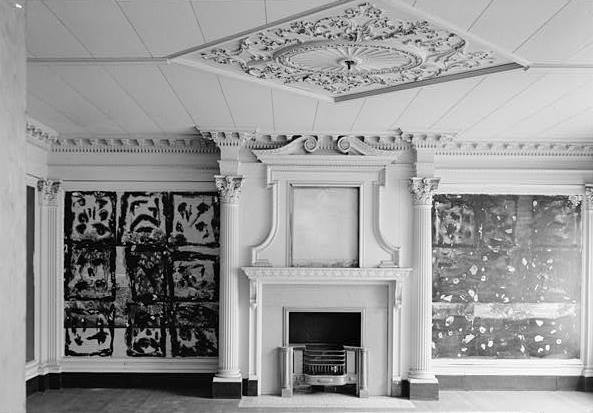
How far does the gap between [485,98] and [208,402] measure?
418 centimetres

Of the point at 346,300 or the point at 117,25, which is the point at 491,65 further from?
the point at 346,300

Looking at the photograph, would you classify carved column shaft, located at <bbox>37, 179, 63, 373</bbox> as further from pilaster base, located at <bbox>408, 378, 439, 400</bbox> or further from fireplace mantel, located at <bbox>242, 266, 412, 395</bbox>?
pilaster base, located at <bbox>408, 378, 439, 400</bbox>

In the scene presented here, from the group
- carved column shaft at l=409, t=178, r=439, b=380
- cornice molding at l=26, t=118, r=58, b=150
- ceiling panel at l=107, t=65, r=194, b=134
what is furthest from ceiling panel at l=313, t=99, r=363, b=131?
cornice molding at l=26, t=118, r=58, b=150

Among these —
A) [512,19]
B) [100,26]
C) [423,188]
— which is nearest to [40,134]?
[100,26]

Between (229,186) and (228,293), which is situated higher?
(229,186)

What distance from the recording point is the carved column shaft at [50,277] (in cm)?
694

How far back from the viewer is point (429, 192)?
6.75 metres

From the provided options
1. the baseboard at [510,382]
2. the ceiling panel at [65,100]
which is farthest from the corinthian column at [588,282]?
the ceiling panel at [65,100]

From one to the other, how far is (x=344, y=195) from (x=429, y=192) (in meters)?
0.95

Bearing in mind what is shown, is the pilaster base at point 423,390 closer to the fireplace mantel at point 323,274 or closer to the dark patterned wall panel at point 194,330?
the fireplace mantel at point 323,274

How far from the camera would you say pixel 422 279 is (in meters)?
6.75

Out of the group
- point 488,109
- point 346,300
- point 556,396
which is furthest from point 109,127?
point 556,396

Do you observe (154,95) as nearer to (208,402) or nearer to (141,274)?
(141,274)

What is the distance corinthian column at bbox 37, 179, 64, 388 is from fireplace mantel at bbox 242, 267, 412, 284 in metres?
2.27
